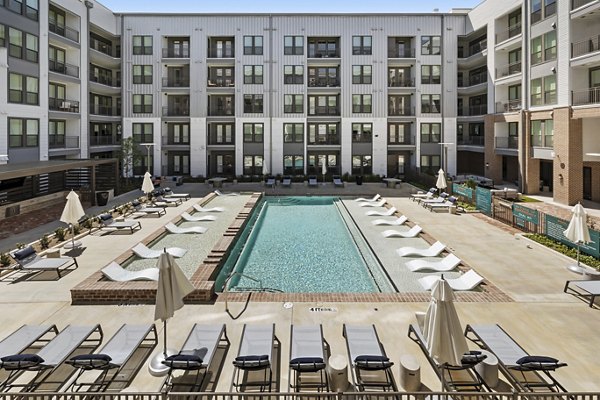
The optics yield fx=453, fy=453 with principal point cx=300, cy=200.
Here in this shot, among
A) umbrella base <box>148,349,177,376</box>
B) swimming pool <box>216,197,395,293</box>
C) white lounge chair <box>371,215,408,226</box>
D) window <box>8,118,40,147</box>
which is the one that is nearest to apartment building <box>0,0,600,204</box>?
window <box>8,118,40,147</box>

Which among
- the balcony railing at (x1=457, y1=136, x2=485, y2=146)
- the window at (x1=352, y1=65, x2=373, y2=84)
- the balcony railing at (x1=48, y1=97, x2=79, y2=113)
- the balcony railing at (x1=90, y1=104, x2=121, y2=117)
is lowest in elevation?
the balcony railing at (x1=457, y1=136, x2=485, y2=146)

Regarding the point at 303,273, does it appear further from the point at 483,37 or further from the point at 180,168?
the point at 483,37

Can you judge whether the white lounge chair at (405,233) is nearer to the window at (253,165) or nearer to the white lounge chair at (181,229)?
the white lounge chair at (181,229)

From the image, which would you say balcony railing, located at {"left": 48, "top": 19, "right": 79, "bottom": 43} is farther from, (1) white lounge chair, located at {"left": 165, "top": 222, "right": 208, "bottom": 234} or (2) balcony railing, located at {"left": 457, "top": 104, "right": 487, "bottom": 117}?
(2) balcony railing, located at {"left": 457, "top": 104, "right": 487, "bottom": 117}

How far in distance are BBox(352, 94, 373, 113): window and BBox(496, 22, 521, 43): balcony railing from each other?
506 inches

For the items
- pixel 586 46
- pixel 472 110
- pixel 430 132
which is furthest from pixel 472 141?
pixel 586 46

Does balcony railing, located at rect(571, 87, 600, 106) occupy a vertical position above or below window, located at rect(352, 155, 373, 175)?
above

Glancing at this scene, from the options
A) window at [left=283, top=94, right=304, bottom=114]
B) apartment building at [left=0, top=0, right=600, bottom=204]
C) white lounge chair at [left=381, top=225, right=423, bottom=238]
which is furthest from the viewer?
window at [left=283, top=94, right=304, bottom=114]

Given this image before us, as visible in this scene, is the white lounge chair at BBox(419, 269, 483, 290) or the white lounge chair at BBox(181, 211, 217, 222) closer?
the white lounge chair at BBox(419, 269, 483, 290)

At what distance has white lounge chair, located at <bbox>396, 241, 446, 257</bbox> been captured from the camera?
1727cm

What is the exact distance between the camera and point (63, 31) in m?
36.2

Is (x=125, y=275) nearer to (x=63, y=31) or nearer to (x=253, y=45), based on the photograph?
(x=63, y=31)

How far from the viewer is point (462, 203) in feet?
96.6

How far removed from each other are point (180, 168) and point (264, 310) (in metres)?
38.2
